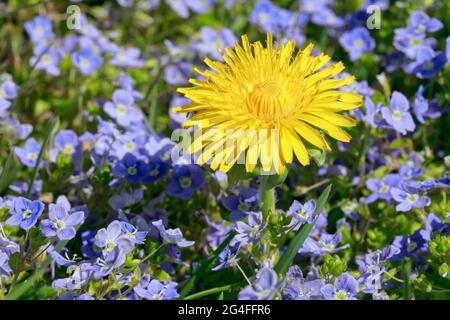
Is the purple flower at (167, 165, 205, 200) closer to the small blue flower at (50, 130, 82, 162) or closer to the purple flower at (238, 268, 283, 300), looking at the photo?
the small blue flower at (50, 130, 82, 162)

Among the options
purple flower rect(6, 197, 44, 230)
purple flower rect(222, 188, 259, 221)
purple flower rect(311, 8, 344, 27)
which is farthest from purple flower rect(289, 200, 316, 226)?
purple flower rect(311, 8, 344, 27)

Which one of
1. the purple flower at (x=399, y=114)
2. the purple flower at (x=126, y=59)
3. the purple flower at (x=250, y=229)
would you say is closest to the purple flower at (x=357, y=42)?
the purple flower at (x=399, y=114)

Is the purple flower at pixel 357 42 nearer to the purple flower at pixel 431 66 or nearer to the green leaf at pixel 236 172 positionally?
the purple flower at pixel 431 66

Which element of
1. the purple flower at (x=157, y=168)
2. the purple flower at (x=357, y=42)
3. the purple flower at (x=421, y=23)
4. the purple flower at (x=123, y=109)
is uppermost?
the purple flower at (x=421, y=23)

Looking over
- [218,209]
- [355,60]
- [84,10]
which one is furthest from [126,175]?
[84,10]

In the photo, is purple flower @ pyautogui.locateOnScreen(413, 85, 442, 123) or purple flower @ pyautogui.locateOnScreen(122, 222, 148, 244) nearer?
purple flower @ pyautogui.locateOnScreen(122, 222, 148, 244)

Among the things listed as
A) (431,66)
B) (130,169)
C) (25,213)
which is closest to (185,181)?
(130,169)

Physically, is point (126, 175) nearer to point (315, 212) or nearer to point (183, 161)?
point (183, 161)
